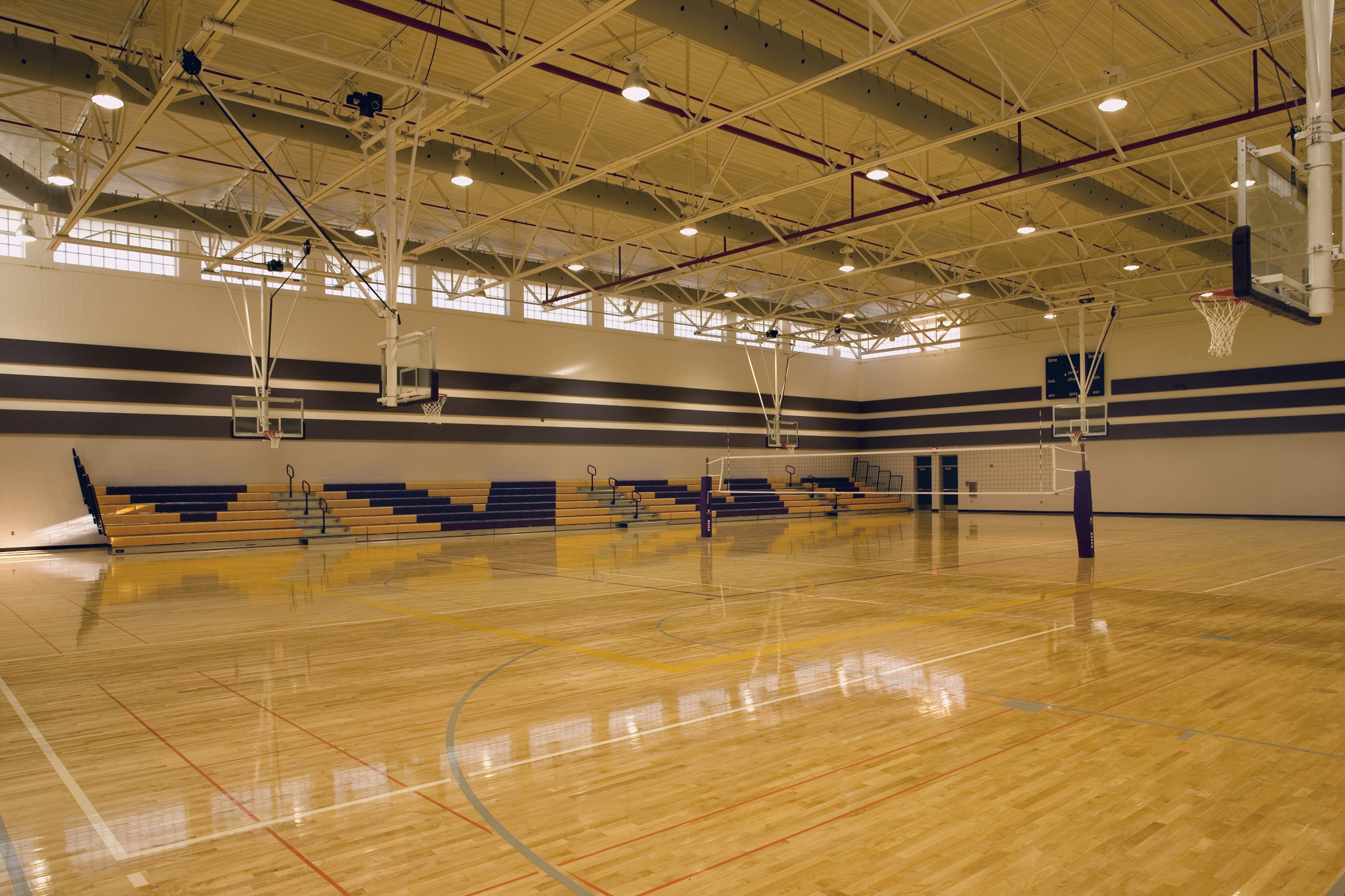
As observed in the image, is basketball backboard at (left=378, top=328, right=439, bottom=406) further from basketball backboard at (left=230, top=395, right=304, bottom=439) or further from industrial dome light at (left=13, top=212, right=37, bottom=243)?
industrial dome light at (left=13, top=212, right=37, bottom=243)

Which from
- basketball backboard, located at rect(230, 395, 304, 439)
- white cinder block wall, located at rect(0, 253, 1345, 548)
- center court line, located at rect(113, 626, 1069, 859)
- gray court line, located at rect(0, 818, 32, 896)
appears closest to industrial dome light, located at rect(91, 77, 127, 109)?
gray court line, located at rect(0, 818, 32, 896)

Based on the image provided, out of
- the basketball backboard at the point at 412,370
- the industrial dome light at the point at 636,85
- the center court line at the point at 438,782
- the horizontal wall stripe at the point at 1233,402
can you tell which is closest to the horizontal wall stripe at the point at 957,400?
the horizontal wall stripe at the point at 1233,402

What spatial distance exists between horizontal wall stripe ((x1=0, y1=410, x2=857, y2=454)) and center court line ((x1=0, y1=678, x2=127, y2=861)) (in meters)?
15.5

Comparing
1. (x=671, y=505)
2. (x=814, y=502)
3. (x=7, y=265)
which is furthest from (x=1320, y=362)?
(x=7, y=265)

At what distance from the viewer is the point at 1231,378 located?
2511cm

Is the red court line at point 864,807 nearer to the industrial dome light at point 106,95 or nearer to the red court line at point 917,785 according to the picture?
the red court line at point 917,785

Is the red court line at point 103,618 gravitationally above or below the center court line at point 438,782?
below

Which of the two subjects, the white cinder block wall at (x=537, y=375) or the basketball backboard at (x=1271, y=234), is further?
the white cinder block wall at (x=537, y=375)

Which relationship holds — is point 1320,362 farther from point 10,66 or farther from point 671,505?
point 10,66

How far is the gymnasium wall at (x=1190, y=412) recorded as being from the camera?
77.4 ft

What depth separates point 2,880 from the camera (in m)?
3.08

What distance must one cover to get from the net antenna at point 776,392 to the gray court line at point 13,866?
79.7ft

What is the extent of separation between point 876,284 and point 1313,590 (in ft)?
58.4

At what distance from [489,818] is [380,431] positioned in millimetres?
20410
